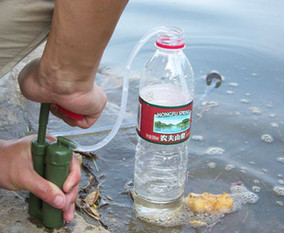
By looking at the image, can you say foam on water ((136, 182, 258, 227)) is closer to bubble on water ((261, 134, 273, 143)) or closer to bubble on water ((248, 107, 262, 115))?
bubble on water ((261, 134, 273, 143))

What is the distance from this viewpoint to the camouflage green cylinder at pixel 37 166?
2.04 m

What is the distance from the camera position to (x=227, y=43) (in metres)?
4.50

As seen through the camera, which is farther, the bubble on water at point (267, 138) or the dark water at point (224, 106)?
the bubble on water at point (267, 138)

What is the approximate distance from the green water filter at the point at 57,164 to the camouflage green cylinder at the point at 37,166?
1.1 inches

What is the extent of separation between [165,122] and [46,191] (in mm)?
573

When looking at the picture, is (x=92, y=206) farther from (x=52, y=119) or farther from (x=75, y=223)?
(x=52, y=119)

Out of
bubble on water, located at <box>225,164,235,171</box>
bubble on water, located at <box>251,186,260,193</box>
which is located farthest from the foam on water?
bubble on water, located at <box>225,164,235,171</box>

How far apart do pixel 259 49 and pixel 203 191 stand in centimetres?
204

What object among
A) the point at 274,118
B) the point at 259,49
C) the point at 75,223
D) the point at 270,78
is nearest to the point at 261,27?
the point at 259,49

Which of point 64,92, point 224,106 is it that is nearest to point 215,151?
point 224,106

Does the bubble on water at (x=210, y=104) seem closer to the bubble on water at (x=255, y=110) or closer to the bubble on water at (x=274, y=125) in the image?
the bubble on water at (x=255, y=110)

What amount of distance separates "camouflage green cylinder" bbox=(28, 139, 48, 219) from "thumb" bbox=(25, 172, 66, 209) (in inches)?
1.4

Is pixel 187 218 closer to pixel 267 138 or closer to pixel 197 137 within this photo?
pixel 197 137

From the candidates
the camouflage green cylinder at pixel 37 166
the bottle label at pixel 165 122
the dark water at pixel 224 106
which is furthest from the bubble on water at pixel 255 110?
the camouflage green cylinder at pixel 37 166
